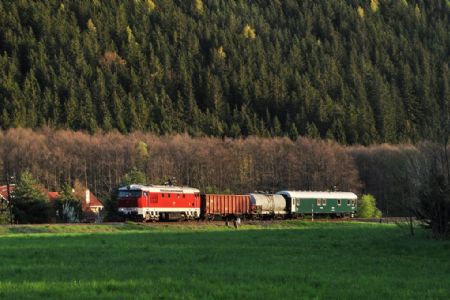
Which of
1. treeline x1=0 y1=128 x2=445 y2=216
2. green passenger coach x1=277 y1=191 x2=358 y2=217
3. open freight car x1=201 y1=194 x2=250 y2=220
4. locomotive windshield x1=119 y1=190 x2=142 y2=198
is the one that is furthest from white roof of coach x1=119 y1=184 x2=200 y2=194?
treeline x1=0 y1=128 x2=445 y2=216

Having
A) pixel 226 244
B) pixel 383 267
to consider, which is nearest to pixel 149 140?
pixel 226 244

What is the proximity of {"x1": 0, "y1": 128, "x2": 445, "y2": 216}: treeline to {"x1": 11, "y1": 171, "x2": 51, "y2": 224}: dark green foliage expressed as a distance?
204ft

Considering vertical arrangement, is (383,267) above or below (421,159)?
below

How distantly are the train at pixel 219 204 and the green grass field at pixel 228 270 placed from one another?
31273 millimetres

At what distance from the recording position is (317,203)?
9469 centimetres

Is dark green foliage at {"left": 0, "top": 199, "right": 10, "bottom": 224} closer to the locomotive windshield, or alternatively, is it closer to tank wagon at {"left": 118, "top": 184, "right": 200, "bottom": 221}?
tank wagon at {"left": 118, "top": 184, "right": 200, "bottom": 221}

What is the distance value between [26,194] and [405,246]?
162 feet

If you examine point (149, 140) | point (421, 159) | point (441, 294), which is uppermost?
point (149, 140)

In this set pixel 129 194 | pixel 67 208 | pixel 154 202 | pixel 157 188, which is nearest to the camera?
pixel 129 194

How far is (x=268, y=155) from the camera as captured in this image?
16462cm

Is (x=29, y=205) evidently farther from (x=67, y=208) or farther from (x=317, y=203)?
(x=317, y=203)

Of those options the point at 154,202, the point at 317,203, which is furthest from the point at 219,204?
the point at 317,203

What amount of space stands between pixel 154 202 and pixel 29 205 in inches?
519

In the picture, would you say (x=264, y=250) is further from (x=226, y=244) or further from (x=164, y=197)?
(x=164, y=197)
